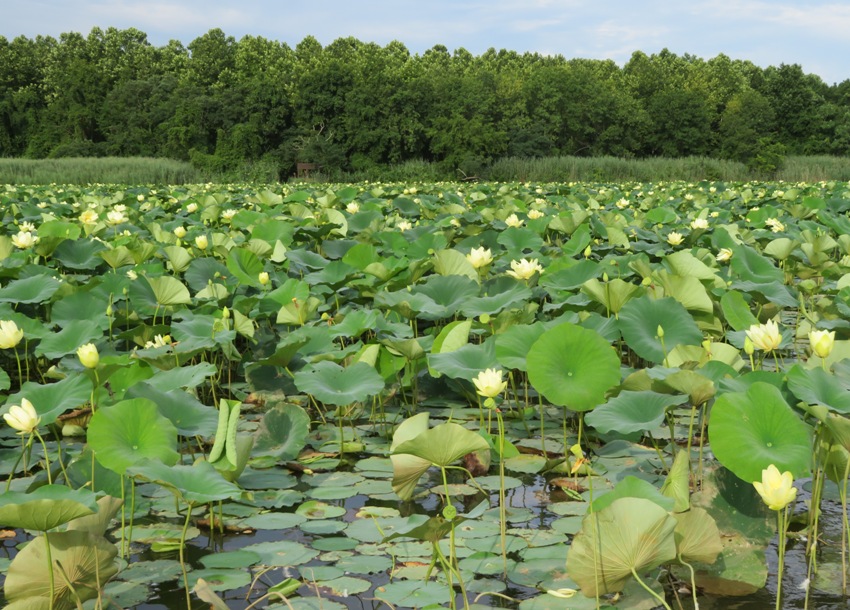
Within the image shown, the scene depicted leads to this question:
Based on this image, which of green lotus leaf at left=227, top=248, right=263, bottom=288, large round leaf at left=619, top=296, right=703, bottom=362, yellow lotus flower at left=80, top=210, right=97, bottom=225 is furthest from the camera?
yellow lotus flower at left=80, top=210, right=97, bottom=225

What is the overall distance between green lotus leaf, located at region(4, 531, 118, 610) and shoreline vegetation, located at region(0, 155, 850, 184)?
16.7m

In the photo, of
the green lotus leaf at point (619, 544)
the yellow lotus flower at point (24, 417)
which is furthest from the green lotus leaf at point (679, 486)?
the yellow lotus flower at point (24, 417)

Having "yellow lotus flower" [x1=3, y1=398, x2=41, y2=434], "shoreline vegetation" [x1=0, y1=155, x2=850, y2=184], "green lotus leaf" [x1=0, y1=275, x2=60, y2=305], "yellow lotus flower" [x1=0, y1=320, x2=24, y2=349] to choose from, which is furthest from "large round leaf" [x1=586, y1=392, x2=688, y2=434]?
"shoreline vegetation" [x1=0, y1=155, x2=850, y2=184]

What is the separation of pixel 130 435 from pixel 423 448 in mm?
698

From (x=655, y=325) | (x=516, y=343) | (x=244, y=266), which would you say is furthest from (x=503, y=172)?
(x=516, y=343)

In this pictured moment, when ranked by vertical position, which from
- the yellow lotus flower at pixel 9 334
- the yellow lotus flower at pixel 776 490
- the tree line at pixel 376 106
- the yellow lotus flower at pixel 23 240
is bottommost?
the yellow lotus flower at pixel 776 490

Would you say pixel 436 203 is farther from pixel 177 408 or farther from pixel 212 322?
pixel 177 408

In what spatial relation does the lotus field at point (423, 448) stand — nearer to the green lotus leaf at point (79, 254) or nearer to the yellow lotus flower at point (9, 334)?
the yellow lotus flower at point (9, 334)

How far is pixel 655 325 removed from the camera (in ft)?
8.75

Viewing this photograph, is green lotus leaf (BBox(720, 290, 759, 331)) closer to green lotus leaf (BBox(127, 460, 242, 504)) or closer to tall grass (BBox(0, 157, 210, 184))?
green lotus leaf (BBox(127, 460, 242, 504))

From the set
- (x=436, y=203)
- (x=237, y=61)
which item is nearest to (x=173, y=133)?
(x=237, y=61)

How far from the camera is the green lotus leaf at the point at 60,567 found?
148 cm

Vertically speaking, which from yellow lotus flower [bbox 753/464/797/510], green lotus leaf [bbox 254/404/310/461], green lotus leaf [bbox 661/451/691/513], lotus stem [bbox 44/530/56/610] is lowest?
green lotus leaf [bbox 254/404/310/461]

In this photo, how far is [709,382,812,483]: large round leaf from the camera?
167 centimetres
